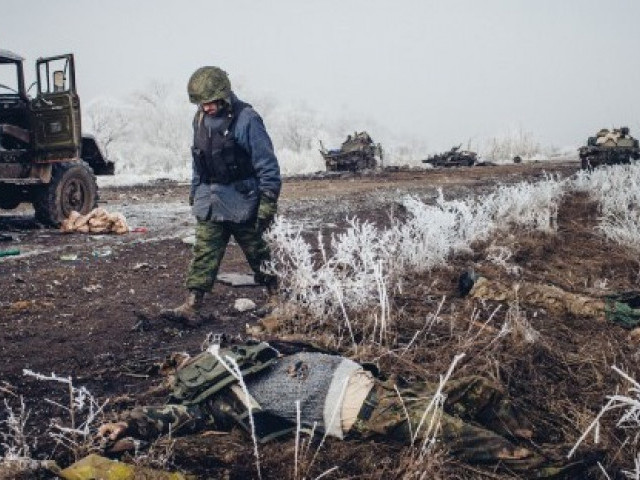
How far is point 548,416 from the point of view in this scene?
304cm

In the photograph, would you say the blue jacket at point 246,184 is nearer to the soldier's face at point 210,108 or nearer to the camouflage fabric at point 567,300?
the soldier's face at point 210,108

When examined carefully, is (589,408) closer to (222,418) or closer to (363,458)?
(363,458)

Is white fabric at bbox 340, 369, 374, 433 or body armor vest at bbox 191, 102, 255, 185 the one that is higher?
body armor vest at bbox 191, 102, 255, 185

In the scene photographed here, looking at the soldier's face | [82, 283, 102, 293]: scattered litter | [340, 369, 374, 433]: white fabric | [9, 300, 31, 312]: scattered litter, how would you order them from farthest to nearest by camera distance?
1. [82, 283, 102, 293]: scattered litter
2. [9, 300, 31, 312]: scattered litter
3. the soldier's face
4. [340, 369, 374, 433]: white fabric

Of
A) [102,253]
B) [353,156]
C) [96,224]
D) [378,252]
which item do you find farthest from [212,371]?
[353,156]

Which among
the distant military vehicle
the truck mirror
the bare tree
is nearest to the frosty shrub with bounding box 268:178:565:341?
the truck mirror

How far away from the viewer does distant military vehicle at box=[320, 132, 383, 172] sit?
22.9m

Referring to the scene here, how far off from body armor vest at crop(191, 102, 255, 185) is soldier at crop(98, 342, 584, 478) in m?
1.95

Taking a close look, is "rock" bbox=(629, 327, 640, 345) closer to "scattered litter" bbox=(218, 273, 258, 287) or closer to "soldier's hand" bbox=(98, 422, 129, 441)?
"scattered litter" bbox=(218, 273, 258, 287)

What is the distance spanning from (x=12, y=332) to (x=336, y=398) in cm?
286

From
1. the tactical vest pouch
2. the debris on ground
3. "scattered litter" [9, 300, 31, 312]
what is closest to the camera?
the debris on ground

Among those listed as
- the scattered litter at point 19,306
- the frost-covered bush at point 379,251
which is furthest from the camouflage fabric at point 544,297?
the scattered litter at point 19,306

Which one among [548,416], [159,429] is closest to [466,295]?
[548,416]

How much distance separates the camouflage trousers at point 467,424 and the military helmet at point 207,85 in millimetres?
2477
